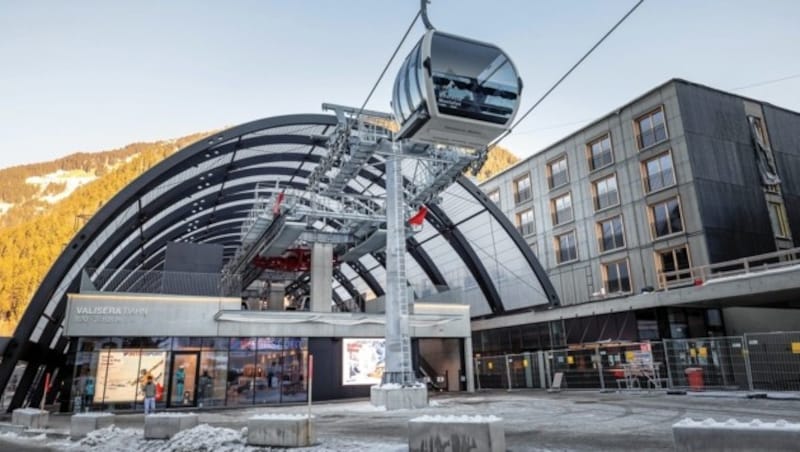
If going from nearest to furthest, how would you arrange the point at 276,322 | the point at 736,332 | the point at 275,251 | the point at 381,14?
the point at 381,14, the point at 276,322, the point at 736,332, the point at 275,251

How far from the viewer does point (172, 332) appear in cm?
2364

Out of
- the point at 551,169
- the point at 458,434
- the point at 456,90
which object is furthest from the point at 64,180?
the point at 458,434

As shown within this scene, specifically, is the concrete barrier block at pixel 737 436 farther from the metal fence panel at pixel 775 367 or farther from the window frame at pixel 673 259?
the window frame at pixel 673 259

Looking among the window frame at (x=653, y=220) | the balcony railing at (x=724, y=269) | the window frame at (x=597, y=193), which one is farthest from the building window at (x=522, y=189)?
the balcony railing at (x=724, y=269)

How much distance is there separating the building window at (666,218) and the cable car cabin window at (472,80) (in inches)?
916

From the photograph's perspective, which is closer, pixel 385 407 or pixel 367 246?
pixel 385 407

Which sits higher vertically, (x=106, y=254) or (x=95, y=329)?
(x=106, y=254)

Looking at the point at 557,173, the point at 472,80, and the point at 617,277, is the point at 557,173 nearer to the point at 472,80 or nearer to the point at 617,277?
the point at 617,277

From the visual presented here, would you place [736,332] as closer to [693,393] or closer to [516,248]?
[693,393]

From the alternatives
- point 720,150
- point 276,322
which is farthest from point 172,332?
point 720,150

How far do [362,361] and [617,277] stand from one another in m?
18.9

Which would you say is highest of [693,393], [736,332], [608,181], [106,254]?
[608,181]

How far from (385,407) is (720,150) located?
25974 mm

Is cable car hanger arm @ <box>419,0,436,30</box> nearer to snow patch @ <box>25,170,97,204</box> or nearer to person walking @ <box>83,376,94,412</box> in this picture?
person walking @ <box>83,376,94,412</box>
